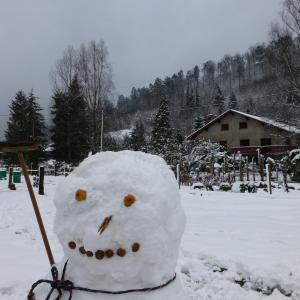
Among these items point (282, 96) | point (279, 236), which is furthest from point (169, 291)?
point (282, 96)

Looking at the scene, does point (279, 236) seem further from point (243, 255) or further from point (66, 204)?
point (66, 204)

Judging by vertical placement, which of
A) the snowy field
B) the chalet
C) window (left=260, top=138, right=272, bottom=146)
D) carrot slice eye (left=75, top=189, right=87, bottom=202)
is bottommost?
the snowy field

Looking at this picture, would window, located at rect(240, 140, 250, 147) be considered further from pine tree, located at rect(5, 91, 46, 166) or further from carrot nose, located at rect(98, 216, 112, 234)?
carrot nose, located at rect(98, 216, 112, 234)

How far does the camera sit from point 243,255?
15.8ft

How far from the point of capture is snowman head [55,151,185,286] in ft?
6.28

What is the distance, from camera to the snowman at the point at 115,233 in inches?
75.5

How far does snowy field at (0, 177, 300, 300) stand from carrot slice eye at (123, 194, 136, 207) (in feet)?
7.40

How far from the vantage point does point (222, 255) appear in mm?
4785

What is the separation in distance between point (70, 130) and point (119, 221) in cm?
3274

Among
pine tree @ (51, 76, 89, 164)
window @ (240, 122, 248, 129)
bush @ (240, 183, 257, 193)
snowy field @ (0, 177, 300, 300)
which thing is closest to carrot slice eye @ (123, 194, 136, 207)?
snowy field @ (0, 177, 300, 300)

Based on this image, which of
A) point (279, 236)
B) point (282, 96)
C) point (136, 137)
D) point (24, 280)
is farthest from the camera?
point (136, 137)

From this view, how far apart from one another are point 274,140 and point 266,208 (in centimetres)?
2953

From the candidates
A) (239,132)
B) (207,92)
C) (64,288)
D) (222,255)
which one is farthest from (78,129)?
(207,92)

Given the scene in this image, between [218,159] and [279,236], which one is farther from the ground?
[218,159]
